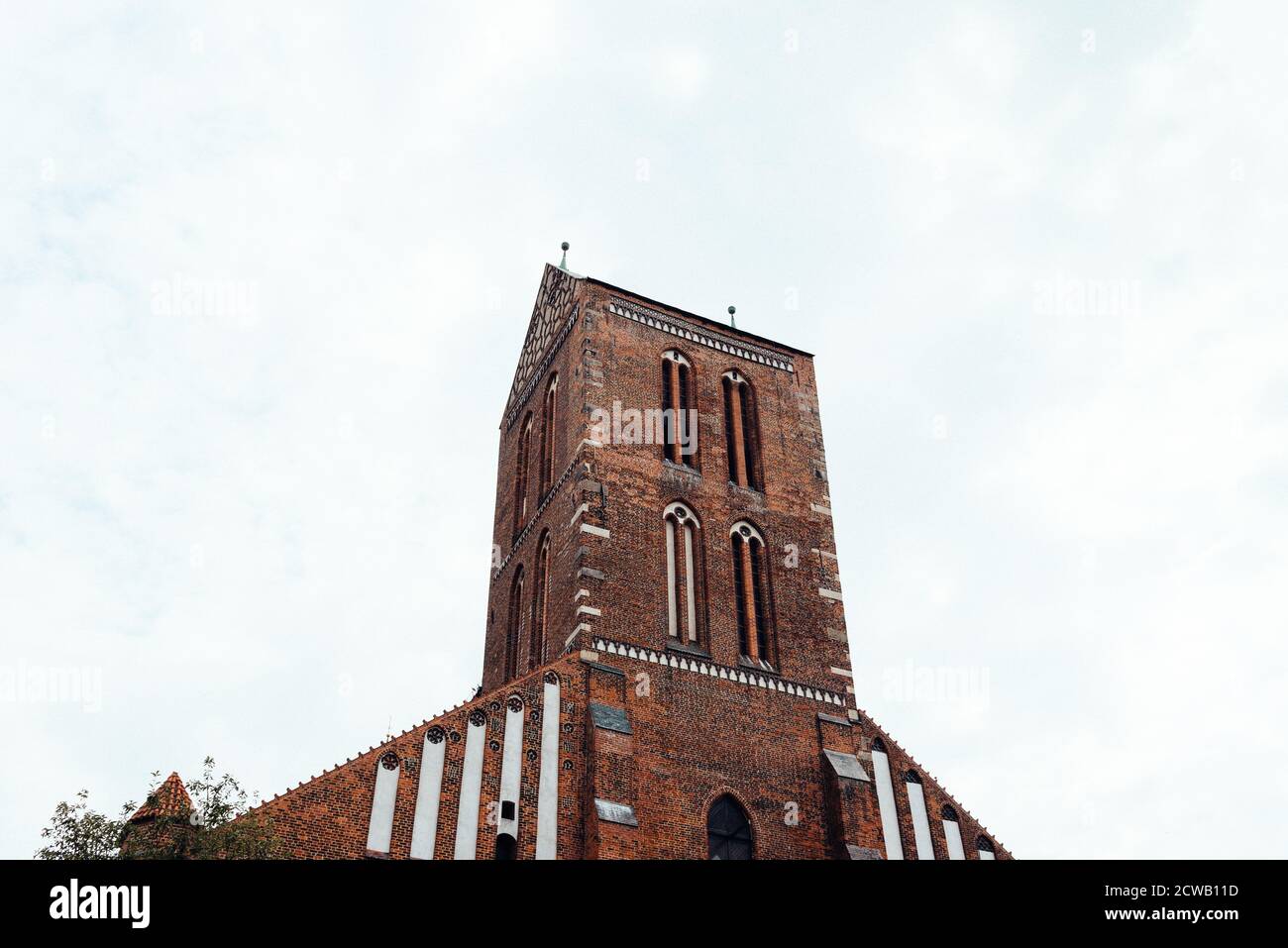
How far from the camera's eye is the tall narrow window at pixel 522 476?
93.5 ft

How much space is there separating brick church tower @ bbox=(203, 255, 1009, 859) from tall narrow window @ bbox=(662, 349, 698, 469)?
2.1 inches

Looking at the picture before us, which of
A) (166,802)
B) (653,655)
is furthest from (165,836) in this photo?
(653,655)

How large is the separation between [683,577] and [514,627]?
4.90m

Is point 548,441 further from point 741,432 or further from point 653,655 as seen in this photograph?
point 653,655

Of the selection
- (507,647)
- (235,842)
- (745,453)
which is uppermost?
(745,453)

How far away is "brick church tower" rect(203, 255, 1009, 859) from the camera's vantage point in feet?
61.9

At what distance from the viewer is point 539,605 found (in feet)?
A: 83.5

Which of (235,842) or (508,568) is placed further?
(508,568)

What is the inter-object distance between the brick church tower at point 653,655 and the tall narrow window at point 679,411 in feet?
0.17
